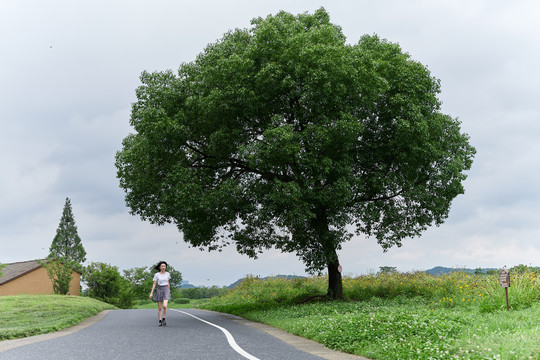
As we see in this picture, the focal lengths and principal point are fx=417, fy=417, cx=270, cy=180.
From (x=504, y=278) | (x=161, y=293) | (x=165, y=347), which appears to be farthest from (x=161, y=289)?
(x=504, y=278)

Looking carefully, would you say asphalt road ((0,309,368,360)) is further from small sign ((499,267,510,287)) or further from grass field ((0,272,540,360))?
small sign ((499,267,510,287))

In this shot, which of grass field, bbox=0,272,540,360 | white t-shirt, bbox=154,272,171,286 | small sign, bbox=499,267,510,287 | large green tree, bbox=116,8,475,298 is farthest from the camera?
large green tree, bbox=116,8,475,298

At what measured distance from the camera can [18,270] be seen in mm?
41781

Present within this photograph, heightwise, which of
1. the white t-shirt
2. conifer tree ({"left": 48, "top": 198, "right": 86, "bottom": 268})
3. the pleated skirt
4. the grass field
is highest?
conifer tree ({"left": 48, "top": 198, "right": 86, "bottom": 268})

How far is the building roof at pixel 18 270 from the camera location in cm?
3878

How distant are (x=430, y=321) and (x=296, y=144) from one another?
26.0 feet

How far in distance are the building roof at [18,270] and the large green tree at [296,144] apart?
25997 mm

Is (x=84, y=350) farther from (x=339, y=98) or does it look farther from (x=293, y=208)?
(x=339, y=98)

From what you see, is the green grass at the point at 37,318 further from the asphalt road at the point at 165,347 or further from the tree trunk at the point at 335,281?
the tree trunk at the point at 335,281

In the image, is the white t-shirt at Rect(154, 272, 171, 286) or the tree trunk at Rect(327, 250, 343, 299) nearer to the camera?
the white t-shirt at Rect(154, 272, 171, 286)

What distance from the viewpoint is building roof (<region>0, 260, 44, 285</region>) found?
127ft

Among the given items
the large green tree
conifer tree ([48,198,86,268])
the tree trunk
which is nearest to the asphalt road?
the large green tree

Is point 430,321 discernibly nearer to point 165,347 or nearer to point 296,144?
point 165,347

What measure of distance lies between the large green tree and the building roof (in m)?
26.0
